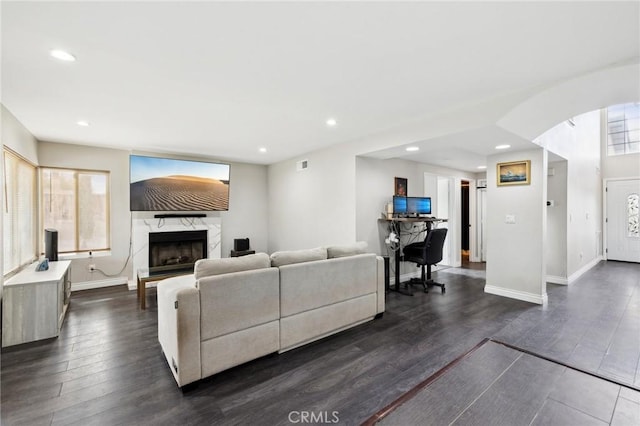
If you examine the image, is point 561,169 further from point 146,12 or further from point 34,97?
point 34,97

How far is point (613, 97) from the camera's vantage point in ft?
8.89

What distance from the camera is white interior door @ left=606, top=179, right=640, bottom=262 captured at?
23.1ft

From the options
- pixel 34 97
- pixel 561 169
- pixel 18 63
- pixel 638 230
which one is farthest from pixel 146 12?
pixel 638 230

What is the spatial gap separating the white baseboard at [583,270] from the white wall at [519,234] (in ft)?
5.58

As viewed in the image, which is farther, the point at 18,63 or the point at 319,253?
the point at 319,253

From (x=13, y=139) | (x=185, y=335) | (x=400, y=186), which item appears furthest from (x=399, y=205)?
(x=13, y=139)

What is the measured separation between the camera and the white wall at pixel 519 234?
13.1 ft

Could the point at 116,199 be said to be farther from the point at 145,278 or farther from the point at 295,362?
the point at 295,362

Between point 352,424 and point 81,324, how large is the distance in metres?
3.41

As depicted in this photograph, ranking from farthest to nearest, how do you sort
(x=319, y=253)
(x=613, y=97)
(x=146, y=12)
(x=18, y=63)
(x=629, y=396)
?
(x=319, y=253)
(x=613, y=97)
(x=18, y=63)
(x=629, y=396)
(x=146, y=12)

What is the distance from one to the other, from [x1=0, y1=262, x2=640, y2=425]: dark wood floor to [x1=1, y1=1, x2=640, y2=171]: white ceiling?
2271 mm

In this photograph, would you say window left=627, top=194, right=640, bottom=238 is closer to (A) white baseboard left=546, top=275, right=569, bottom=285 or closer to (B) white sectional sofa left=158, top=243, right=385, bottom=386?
(A) white baseboard left=546, top=275, right=569, bottom=285

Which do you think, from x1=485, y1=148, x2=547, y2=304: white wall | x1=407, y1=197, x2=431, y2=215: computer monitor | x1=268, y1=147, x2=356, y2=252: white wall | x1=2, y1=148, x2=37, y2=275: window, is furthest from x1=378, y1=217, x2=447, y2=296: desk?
x1=2, y1=148, x2=37, y2=275: window

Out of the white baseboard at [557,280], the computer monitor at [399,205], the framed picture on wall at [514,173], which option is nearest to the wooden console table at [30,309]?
the computer monitor at [399,205]
